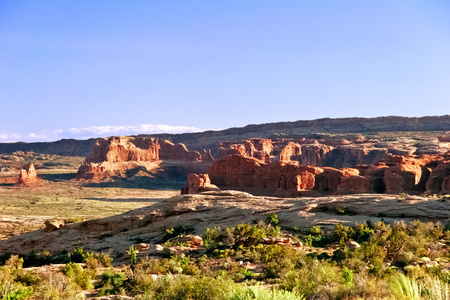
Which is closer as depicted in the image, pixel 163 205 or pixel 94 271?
pixel 94 271

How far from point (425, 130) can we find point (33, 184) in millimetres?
118335

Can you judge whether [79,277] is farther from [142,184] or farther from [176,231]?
[142,184]

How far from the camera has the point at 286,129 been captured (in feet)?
564

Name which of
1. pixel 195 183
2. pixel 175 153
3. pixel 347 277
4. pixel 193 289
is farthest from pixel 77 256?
pixel 175 153

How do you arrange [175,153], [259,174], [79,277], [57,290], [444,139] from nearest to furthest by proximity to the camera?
[57,290] → [79,277] → [259,174] → [444,139] → [175,153]

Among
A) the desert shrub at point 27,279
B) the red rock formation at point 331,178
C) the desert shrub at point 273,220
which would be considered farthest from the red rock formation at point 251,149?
the desert shrub at point 27,279

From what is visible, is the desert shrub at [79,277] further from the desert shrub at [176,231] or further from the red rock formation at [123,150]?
the red rock formation at [123,150]

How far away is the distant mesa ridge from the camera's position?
14950cm

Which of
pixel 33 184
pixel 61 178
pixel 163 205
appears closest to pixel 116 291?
pixel 163 205

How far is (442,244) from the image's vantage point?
1550 cm

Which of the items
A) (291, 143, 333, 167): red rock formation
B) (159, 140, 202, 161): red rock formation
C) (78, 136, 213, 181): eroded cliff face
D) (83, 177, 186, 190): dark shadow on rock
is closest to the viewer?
(83, 177, 186, 190): dark shadow on rock

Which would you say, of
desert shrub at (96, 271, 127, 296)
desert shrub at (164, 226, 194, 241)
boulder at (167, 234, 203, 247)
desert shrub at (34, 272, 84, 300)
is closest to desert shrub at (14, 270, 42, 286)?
desert shrub at (34, 272, 84, 300)

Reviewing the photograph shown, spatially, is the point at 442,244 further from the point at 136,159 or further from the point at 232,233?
the point at 136,159

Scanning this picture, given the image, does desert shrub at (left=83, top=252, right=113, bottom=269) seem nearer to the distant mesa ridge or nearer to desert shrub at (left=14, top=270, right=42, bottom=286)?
desert shrub at (left=14, top=270, right=42, bottom=286)
